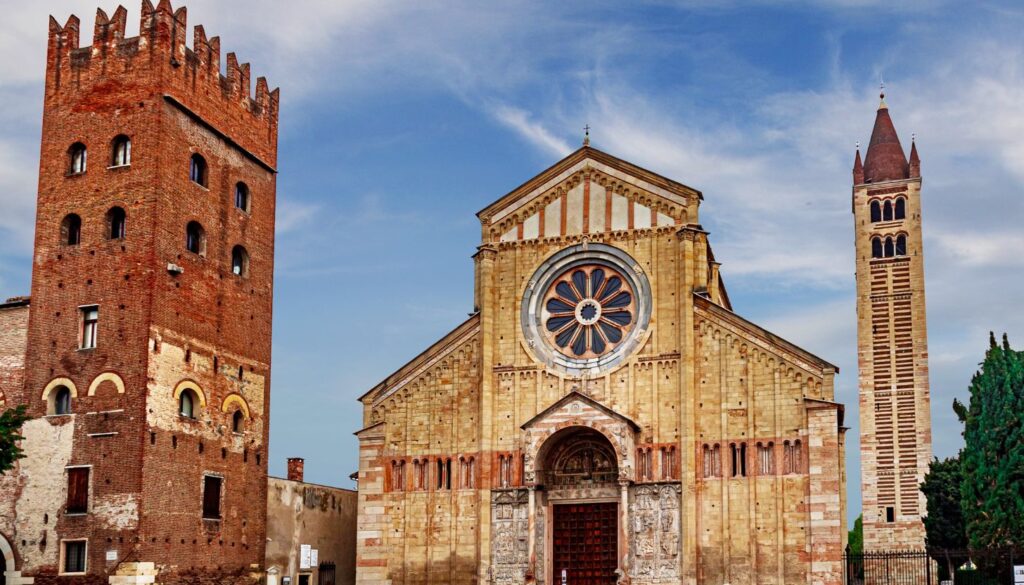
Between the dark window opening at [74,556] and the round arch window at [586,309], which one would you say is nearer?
the dark window opening at [74,556]

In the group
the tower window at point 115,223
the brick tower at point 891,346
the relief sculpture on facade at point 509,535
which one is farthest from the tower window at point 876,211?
the tower window at point 115,223

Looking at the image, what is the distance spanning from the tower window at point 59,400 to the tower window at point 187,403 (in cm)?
297

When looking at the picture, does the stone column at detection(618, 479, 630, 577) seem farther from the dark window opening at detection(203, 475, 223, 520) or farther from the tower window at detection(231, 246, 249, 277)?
the tower window at detection(231, 246, 249, 277)

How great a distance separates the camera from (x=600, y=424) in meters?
34.8

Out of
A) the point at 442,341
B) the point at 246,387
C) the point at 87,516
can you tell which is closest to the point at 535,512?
the point at 442,341

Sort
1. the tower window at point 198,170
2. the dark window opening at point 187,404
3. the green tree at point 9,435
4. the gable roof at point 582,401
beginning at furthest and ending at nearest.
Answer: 1. the tower window at point 198,170
2. the gable roof at point 582,401
3. the dark window opening at point 187,404
4. the green tree at point 9,435

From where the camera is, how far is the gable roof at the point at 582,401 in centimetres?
3475

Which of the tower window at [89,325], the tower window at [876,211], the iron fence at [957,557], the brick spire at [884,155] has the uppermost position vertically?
the brick spire at [884,155]

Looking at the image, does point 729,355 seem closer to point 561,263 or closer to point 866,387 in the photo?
point 561,263

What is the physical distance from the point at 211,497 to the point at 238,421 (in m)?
2.71

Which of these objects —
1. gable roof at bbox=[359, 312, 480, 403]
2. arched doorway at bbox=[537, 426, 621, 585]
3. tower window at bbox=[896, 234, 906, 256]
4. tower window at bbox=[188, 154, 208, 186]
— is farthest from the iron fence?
tower window at bbox=[188, 154, 208, 186]

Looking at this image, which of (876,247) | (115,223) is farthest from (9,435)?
(876,247)

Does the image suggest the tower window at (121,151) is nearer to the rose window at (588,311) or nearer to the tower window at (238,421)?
the tower window at (238,421)

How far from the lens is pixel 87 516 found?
104 ft
